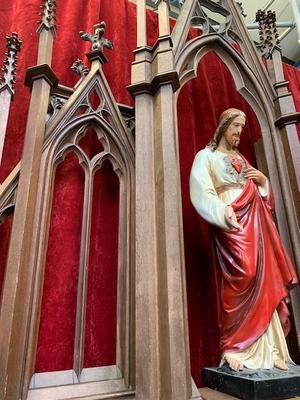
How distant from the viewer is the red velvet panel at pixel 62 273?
144 centimetres

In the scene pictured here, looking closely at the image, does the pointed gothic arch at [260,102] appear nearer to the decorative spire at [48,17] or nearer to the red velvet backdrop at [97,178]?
the red velvet backdrop at [97,178]

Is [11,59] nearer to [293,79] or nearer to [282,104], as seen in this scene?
[282,104]

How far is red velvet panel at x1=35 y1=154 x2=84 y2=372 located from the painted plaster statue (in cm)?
61

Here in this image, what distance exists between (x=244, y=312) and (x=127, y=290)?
0.48m

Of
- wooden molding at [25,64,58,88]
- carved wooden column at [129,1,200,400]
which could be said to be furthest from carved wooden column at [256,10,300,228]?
wooden molding at [25,64,58,88]

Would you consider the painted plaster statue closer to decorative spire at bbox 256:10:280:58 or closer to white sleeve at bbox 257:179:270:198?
white sleeve at bbox 257:179:270:198

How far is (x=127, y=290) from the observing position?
1385 mm

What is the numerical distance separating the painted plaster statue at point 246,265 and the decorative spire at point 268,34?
1.02 metres

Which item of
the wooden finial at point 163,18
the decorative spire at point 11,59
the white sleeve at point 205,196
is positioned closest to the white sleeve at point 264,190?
the white sleeve at point 205,196

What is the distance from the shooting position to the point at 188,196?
200 centimetres

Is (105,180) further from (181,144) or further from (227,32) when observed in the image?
(227,32)

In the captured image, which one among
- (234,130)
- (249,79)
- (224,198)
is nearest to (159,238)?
(224,198)

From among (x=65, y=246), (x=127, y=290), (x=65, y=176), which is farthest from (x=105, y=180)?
(x=127, y=290)

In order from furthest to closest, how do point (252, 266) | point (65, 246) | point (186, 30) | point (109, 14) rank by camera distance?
point (109, 14), point (186, 30), point (65, 246), point (252, 266)
